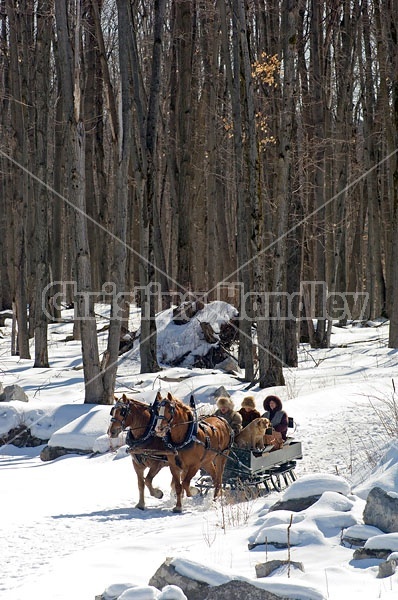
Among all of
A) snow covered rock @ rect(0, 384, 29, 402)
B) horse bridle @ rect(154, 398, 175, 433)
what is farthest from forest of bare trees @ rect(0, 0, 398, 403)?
horse bridle @ rect(154, 398, 175, 433)

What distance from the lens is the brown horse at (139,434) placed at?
951cm

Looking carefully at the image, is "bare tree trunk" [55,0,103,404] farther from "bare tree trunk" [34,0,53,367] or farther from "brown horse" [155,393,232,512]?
"brown horse" [155,393,232,512]

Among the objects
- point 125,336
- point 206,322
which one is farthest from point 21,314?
point 206,322

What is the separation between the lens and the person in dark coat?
10688mm

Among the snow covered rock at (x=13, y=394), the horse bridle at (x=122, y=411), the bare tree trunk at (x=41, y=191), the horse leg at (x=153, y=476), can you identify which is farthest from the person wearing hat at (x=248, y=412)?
the bare tree trunk at (x=41, y=191)

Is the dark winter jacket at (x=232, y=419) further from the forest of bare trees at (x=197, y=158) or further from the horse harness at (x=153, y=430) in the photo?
the forest of bare trees at (x=197, y=158)

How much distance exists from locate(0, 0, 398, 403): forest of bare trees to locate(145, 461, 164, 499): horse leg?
5427mm

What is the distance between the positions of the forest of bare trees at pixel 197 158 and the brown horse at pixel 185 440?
5.47m

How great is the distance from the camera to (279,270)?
16.7 meters

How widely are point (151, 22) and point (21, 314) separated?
14.9 meters

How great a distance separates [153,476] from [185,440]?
0.69 metres

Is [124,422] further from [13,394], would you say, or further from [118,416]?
[13,394]

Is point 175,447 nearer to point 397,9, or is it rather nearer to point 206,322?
point 206,322

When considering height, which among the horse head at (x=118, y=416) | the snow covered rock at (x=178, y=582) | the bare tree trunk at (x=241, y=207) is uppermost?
the bare tree trunk at (x=241, y=207)
